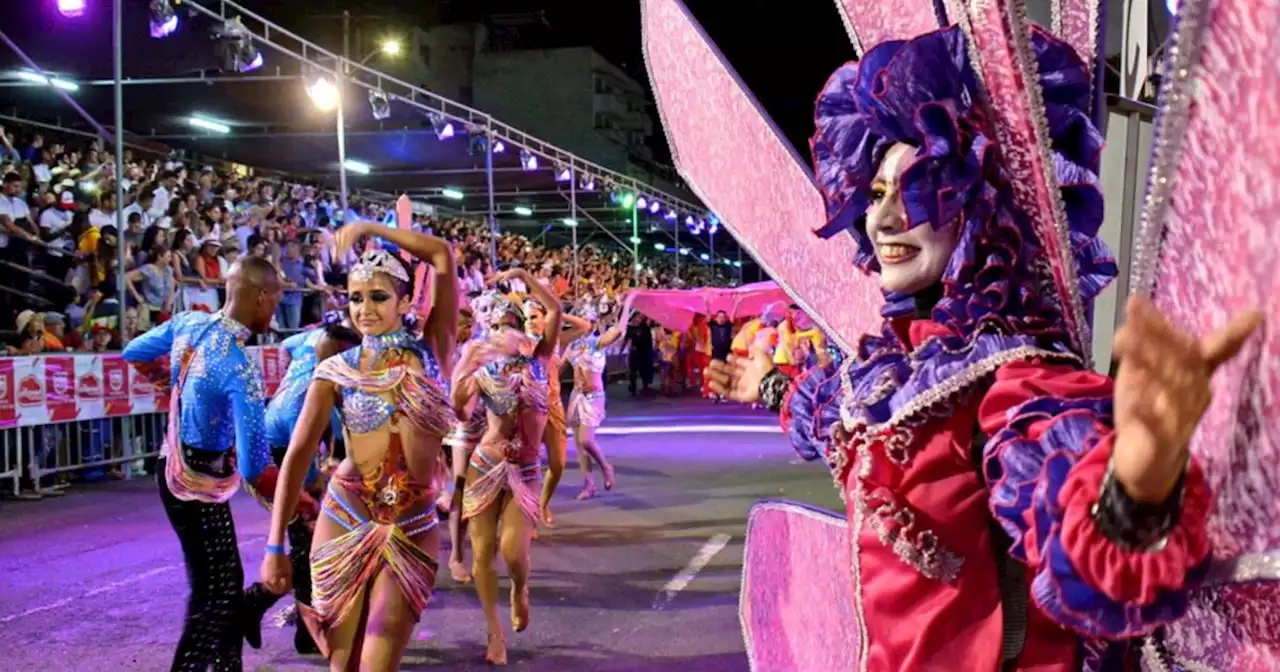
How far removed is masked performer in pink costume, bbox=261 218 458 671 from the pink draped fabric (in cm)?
1818

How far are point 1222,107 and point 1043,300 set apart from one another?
575 mm

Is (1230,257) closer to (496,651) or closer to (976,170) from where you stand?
(976,170)

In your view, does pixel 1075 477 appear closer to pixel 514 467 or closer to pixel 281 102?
pixel 514 467

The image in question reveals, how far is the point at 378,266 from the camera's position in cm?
418


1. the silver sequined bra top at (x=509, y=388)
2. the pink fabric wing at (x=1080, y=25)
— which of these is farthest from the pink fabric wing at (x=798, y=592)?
the silver sequined bra top at (x=509, y=388)

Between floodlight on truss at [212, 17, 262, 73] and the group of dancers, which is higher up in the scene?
floodlight on truss at [212, 17, 262, 73]

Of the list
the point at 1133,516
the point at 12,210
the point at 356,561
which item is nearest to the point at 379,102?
the point at 12,210

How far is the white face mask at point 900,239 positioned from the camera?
74.6 inches

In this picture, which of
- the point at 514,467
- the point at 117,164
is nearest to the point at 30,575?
the point at 514,467

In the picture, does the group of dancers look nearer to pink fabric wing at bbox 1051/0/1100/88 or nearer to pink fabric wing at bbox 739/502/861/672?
pink fabric wing at bbox 739/502/861/672

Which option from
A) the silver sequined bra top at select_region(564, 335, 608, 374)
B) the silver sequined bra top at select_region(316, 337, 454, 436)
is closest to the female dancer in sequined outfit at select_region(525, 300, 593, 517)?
the silver sequined bra top at select_region(564, 335, 608, 374)

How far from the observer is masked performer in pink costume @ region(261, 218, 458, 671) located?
12.9 feet

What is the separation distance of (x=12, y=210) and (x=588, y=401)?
6.83m

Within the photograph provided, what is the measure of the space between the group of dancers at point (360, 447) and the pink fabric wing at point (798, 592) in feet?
6.51
